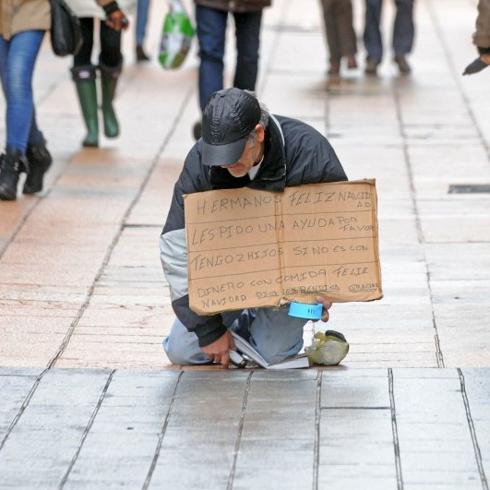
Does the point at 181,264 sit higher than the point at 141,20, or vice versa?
the point at 181,264

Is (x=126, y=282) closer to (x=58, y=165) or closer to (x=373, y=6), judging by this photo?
(x=58, y=165)

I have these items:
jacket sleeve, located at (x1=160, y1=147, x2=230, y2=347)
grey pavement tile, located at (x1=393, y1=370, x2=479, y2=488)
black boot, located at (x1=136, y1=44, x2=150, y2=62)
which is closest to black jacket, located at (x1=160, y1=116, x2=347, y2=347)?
jacket sleeve, located at (x1=160, y1=147, x2=230, y2=347)

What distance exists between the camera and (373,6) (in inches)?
463

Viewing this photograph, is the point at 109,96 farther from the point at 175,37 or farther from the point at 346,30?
the point at 346,30

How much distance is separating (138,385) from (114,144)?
4.43 meters

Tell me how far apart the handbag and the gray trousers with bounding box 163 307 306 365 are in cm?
283

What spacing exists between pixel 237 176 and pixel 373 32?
693 cm

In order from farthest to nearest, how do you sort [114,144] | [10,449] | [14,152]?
[114,144]
[14,152]
[10,449]

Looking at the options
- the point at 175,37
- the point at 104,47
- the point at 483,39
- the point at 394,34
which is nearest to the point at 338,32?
the point at 394,34

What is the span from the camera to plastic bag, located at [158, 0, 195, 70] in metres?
10.2

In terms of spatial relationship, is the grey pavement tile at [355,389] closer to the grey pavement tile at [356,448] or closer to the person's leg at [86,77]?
the grey pavement tile at [356,448]

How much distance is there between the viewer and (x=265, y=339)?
17.8 ft

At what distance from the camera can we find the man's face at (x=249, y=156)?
4.87 metres

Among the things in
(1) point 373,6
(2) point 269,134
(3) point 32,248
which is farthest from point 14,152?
(1) point 373,6
